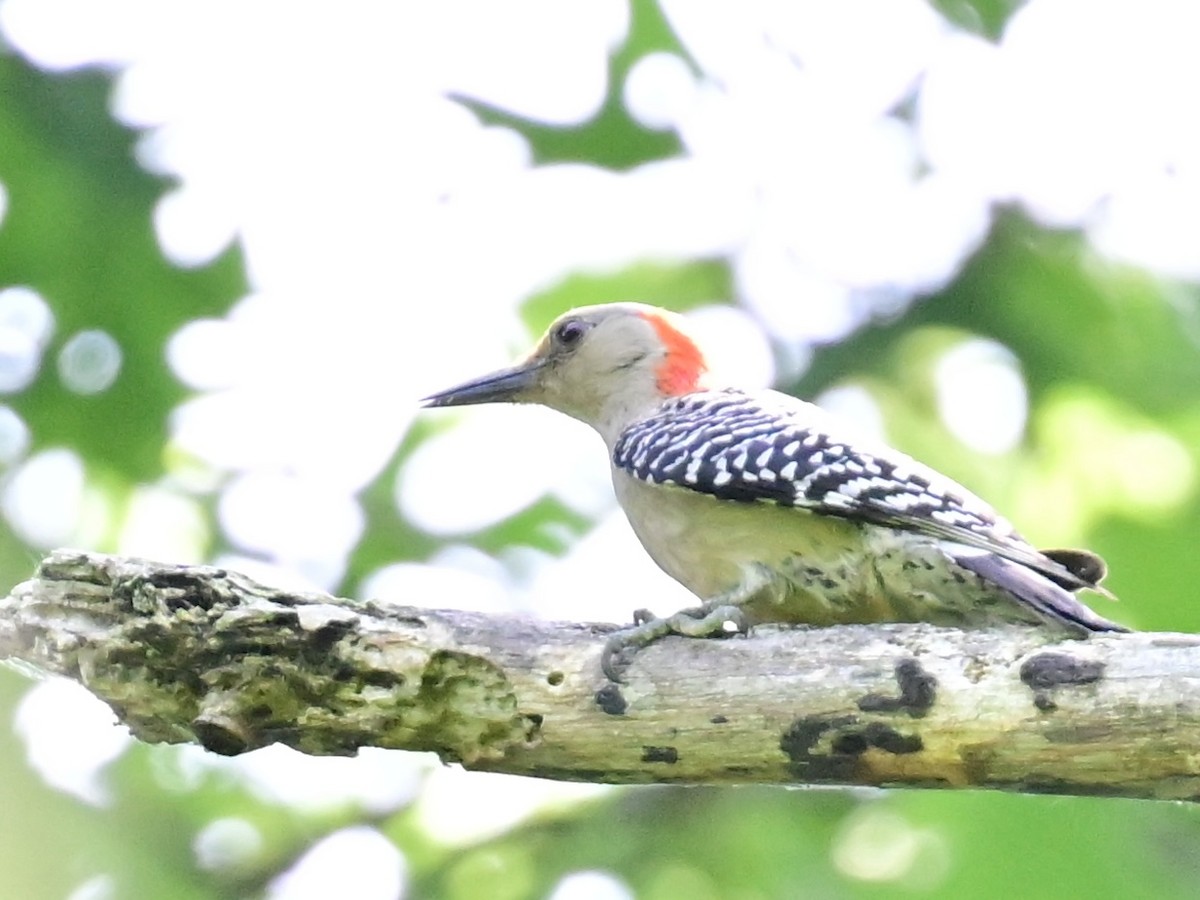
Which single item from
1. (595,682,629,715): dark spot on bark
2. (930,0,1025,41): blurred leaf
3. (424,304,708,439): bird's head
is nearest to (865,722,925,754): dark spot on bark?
(595,682,629,715): dark spot on bark

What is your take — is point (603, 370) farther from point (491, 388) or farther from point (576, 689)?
point (576, 689)

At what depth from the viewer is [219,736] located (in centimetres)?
321

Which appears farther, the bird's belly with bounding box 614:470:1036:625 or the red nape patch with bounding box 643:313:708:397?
the red nape patch with bounding box 643:313:708:397

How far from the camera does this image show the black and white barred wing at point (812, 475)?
384 centimetres

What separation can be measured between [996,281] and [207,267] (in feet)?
11.2

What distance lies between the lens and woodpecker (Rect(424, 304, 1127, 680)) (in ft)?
12.1

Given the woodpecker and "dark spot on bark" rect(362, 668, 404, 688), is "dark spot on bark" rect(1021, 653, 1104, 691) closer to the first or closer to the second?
the woodpecker

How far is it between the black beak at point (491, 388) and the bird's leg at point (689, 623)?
1.76 m

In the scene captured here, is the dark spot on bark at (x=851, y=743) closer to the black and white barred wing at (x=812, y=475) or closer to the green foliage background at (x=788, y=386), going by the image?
the black and white barred wing at (x=812, y=475)

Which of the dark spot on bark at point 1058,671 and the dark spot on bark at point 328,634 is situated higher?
the dark spot on bark at point 1058,671

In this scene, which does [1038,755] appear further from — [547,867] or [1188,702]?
[547,867]

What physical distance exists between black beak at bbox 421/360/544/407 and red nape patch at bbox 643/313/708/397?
0.48 meters

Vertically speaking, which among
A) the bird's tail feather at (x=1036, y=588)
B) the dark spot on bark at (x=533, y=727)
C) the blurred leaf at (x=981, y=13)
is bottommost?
the dark spot on bark at (x=533, y=727)

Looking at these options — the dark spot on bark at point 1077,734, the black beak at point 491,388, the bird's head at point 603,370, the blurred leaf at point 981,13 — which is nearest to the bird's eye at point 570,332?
the bird's head at point 603,370
